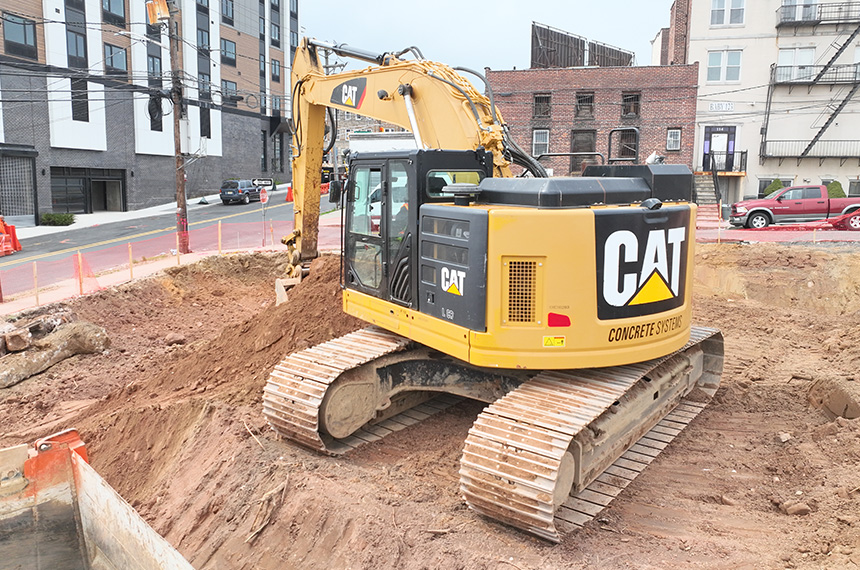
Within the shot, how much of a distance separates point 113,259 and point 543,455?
62.6 ft

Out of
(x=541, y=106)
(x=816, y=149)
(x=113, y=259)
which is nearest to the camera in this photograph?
(x=113, y=259)

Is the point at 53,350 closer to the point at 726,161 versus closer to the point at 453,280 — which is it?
the point at 453,280

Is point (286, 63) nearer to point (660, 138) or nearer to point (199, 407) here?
point (660, 138)

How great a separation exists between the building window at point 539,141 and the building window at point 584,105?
194cm

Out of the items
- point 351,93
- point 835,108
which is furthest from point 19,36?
point 835,108

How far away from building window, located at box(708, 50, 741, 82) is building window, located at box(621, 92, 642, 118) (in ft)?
12.2

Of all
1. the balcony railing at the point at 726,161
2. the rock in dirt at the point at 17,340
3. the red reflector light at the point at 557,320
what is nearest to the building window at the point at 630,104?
the balcony railing at the point at 726,161

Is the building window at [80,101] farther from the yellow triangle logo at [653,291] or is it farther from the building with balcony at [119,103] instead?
the yellow triangle logo at [653,291]

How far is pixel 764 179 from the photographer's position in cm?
3400

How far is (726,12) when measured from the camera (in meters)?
33.5

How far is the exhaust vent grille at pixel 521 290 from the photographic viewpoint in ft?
19.2

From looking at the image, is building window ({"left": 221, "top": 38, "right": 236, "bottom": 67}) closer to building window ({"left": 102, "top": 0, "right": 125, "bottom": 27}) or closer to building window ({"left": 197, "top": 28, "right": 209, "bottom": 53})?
building window ({"left": 197, "top": 28, "right": 209, "bottom": 53})

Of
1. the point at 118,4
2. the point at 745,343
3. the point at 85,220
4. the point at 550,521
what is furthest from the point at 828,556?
the point at 118,4

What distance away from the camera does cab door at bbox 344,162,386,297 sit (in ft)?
23.9
